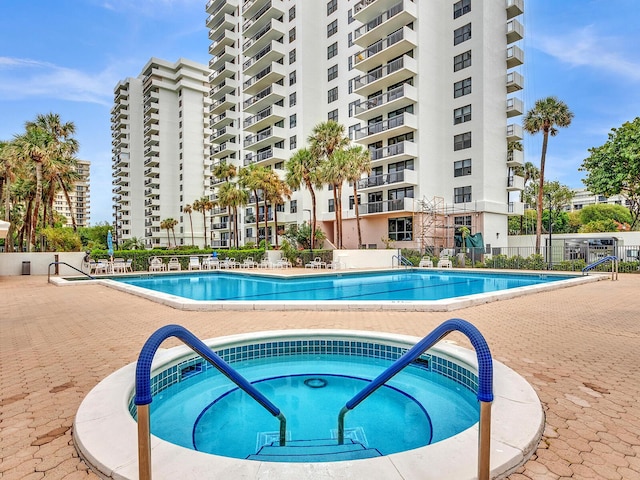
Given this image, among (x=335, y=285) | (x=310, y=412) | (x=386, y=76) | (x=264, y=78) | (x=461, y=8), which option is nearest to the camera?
(x=310, y=412)

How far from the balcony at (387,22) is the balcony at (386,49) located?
0.79 metres

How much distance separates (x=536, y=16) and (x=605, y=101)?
2068 centimetres

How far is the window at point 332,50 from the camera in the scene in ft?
132

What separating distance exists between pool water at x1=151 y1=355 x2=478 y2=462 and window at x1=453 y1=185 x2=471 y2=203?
28752 millimetres

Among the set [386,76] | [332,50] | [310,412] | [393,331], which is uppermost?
[332,50]

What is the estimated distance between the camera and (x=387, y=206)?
32.7 metres

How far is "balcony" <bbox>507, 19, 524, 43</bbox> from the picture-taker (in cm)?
3303

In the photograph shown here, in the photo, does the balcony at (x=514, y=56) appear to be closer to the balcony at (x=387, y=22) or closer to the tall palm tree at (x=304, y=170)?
the balcony at (x=387, y=22)

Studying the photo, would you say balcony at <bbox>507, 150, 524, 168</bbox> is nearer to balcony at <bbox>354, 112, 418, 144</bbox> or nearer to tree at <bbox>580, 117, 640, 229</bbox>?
balcony at <bbox>354, 112, 418, 144</bbox>

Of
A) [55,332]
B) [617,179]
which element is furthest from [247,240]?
[55,332]

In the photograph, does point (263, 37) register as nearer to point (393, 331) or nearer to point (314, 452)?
point (393, 331)

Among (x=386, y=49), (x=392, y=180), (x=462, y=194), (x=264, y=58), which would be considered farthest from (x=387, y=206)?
(x=264, y=58)

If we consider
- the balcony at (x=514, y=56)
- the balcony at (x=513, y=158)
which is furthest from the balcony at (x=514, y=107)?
the balcony at (x=514, y=56)

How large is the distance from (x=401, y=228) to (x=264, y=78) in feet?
80.8
